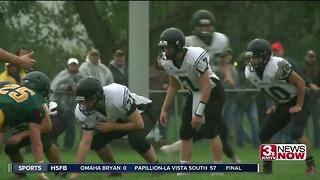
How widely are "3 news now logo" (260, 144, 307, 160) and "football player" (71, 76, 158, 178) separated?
4.52ft

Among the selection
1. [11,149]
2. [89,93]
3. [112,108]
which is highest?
[89,93]

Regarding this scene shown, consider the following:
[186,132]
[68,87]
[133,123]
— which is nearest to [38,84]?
[133,123]

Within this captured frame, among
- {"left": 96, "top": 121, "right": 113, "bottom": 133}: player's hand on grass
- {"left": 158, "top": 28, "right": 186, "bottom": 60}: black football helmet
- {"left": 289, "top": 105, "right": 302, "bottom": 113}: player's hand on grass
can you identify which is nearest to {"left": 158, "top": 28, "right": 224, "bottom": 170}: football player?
{"left": 158, "top": 28, "right": 186, "bottom": 60}: black football helmet

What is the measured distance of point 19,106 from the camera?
9.95 meters

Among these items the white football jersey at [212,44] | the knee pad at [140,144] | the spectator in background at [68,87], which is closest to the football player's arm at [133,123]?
the knee pad at [140,144]

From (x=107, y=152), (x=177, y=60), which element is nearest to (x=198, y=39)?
(x=177, y=60)

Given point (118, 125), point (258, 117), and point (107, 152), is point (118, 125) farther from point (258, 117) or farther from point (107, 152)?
point (258, 117)

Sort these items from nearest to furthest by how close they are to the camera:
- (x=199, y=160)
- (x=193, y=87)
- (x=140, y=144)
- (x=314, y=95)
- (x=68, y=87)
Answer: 1. (x=140, y=144)
2. (x=193, y=87)
3. (x=199, y=160)
4. (x=314, y=95)
5. (x=68, y=87)

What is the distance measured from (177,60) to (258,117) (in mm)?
6324

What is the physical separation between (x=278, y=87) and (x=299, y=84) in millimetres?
304

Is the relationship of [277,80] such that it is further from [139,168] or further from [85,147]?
[139,168]

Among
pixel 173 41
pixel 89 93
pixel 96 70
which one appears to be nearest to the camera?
pixel 89 93

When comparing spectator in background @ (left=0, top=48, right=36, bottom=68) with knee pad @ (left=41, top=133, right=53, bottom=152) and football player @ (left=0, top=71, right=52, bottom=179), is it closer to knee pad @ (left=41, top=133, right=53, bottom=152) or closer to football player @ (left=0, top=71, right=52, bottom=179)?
football player @ (left=0, top=71, right=52, bottom=179)

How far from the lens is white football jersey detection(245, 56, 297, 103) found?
37.5 feet
